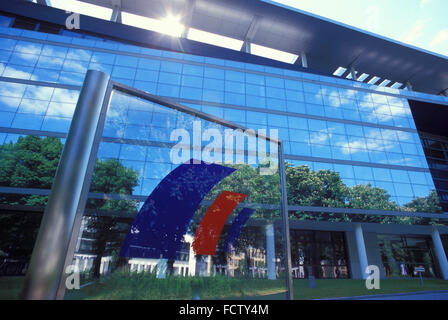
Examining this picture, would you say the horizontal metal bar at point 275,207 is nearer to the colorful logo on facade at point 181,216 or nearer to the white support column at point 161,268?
the colorful logo on facade at point 181,216

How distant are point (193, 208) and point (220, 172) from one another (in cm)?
81

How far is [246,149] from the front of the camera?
431 centimetres

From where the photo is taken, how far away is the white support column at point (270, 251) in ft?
12.1

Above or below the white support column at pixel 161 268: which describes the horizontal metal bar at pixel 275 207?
above

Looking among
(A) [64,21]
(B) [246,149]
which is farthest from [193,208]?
(A) [64,21]

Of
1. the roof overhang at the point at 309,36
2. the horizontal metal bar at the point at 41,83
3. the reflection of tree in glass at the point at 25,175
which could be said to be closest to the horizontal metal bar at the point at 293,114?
the horizontal metal bar at the point at 41,83

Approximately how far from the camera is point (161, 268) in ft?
9.99

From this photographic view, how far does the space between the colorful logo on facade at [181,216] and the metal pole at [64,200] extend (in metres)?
0.84

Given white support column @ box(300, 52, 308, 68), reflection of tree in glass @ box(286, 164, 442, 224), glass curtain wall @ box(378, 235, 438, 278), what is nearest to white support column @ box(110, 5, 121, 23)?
white support column @ box(300, 52, 308, 68)

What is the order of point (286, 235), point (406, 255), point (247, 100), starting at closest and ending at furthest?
point (286, 235) < point (247, 100) < point (406, 255)

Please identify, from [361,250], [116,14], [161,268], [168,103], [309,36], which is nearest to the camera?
[161,268]

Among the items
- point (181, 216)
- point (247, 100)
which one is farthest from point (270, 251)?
point (247, 100)

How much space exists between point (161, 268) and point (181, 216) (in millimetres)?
727

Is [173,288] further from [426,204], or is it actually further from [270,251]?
[426,204]
